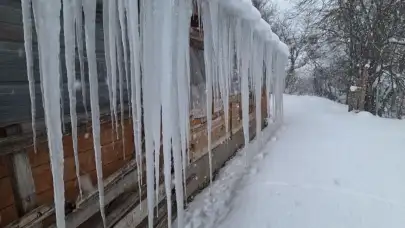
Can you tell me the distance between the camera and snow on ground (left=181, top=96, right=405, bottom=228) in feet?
11.6

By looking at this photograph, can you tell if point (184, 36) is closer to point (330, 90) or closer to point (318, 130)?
point (318, 130)

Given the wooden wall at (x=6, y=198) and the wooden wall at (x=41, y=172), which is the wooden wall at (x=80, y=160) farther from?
the wooden wall at (x=6, y=198)

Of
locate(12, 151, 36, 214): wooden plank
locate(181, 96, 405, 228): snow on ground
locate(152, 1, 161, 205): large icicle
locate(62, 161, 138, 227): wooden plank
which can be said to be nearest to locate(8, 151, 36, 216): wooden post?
locate(12, 151, 36, 214): wooden plank

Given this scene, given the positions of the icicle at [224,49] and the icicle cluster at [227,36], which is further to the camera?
the icicle at [224,49]

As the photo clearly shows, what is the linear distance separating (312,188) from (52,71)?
378 cm

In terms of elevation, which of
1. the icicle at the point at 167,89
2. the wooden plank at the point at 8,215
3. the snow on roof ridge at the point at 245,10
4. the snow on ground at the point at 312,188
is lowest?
the snow on ground at the point at 312,188

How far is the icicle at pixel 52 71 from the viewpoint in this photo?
1114 millimetres

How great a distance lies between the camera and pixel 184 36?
1.81 meters

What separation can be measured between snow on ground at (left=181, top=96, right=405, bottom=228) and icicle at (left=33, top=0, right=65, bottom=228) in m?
2.42

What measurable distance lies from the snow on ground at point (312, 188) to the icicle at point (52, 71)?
2.42 meters

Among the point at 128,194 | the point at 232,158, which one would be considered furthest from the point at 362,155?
the point at 128,194

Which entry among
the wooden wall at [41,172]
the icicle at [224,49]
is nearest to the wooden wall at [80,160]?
the wooden wall at [41,172]

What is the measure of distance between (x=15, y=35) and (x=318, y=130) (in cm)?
772

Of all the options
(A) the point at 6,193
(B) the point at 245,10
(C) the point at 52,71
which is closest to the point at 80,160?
(A) the point at 6,193
